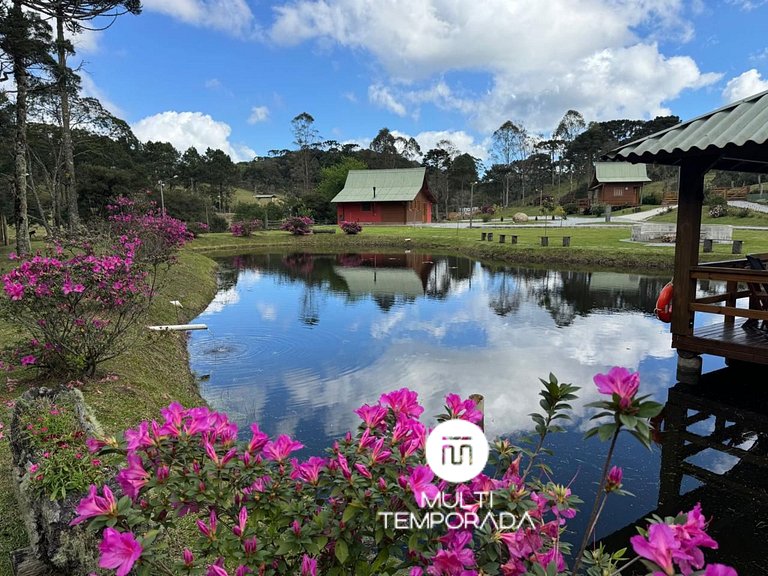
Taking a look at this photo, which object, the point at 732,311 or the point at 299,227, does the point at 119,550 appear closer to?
the point at 732,311

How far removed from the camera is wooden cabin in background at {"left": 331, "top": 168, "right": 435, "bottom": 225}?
46281mm

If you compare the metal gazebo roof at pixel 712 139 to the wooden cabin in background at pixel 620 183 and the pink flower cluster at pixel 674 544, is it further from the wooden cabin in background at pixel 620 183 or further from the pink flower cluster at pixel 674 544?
the wooden cabin in background at pixel 620 183

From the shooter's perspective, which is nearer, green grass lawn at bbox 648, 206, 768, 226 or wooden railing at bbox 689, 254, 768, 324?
wooden railing at bbox 689, 254, 768, 324

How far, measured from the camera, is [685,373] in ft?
25.3

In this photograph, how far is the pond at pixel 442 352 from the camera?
240 inches

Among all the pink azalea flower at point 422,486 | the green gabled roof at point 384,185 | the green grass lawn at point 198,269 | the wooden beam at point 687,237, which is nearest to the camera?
the pink azalea flower at point 422,486

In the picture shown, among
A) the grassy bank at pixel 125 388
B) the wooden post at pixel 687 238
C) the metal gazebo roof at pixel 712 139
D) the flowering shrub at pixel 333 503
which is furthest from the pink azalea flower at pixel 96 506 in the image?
the wooden post at pixel 687 238

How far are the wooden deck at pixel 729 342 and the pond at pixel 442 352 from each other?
80 cm

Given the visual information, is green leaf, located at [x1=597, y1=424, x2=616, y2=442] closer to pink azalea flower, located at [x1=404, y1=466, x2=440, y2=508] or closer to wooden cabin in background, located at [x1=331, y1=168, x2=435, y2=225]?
pink azalea flower, located at [x1=404, y1=466, x2=440, y2=508]

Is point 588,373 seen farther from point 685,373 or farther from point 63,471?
point 63,471

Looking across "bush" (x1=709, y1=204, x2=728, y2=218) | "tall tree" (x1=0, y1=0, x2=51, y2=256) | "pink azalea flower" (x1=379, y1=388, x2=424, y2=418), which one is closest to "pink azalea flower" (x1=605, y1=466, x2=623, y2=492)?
"pink azalea flower" (x1=379, y1=388, x2=424, y2=418)

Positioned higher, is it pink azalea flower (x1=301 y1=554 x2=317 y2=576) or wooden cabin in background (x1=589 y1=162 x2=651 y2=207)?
wooden cabin in background (x1=589 y1=162 x2=651 y2=207)

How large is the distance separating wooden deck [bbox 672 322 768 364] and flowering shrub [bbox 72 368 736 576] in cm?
664

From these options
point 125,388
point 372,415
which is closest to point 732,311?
point 372,415
